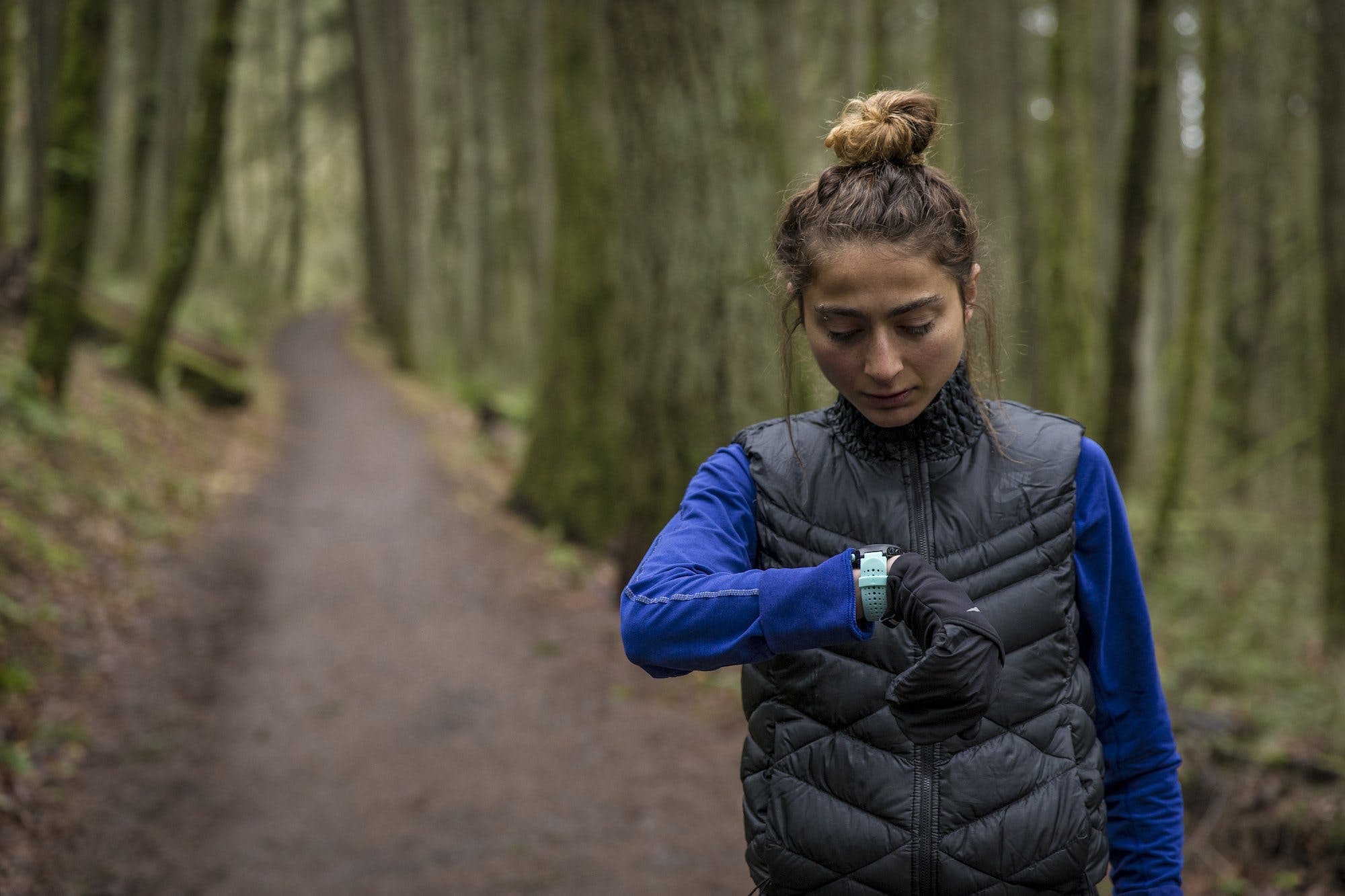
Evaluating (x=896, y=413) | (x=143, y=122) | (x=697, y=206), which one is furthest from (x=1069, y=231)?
(x=143, y=122)

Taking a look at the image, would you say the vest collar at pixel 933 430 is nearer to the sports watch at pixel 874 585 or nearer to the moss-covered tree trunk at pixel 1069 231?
the sports watch at pixel 874 585

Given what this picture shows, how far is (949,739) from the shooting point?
1690 mm

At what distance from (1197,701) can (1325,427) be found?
6.46 feet

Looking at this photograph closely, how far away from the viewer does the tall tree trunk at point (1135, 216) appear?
6223 mm

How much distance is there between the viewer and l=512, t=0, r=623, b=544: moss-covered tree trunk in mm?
9266

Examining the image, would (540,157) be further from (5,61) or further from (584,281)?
(584,281)

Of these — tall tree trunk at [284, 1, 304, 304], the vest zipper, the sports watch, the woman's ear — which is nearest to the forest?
the woman's ear

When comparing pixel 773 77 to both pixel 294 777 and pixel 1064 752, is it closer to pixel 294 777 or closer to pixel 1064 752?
pixel 294 777

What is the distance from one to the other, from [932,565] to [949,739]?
30cm

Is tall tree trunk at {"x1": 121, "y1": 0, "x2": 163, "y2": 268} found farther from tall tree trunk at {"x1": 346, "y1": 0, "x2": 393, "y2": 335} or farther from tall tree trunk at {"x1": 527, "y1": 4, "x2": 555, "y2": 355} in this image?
tall tree trunk at {"x1": 527, "y1": 4, "x2": 555, "y2": 355}

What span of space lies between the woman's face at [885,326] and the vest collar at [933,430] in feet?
0.19

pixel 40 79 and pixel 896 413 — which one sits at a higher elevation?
pixel 40 79

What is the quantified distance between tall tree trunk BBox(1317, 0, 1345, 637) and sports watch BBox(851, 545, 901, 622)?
20.3ft

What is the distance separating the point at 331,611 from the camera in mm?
8211
